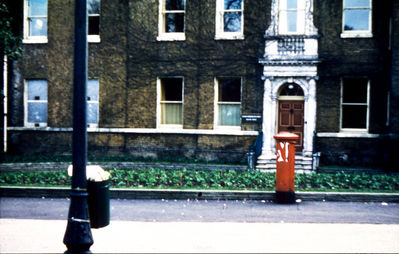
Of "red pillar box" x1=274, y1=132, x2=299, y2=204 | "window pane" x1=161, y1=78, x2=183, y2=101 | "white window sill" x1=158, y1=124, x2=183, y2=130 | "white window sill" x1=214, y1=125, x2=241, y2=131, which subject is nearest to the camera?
"red pillar box" x1=274, y1=132, x2=299, y2=204

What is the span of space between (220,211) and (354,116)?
10.5m

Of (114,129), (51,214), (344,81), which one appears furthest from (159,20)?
(51,214)

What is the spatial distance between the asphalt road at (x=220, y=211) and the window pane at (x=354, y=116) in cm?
792

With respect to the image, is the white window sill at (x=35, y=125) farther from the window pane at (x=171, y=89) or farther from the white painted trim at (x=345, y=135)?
the white painted trim at (x=345, y=135)

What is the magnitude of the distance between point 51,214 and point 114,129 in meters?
9.90

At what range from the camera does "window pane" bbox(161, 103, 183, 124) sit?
18.9m

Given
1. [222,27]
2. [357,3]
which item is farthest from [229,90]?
[357,3]

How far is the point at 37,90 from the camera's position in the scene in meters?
19.8

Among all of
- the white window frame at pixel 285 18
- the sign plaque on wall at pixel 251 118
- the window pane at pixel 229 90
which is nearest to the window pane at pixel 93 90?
the window pane at pixel 229 90

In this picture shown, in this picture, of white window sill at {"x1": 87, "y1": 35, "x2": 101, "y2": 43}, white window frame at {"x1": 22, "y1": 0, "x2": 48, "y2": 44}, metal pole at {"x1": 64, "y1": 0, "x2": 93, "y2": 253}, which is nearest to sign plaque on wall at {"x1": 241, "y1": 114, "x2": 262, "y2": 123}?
white window sill at {"x1": 87, "y1": 35, "x2": 101, "y2": 43}

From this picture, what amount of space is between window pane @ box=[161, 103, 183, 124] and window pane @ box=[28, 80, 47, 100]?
583 centimetres

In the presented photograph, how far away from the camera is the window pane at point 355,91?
1753cm

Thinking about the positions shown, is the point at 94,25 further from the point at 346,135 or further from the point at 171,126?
the point at 346,135

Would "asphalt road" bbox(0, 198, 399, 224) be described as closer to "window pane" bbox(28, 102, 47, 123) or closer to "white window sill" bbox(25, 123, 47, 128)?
"white window sill" bbox(25, 123, 47, 128)
